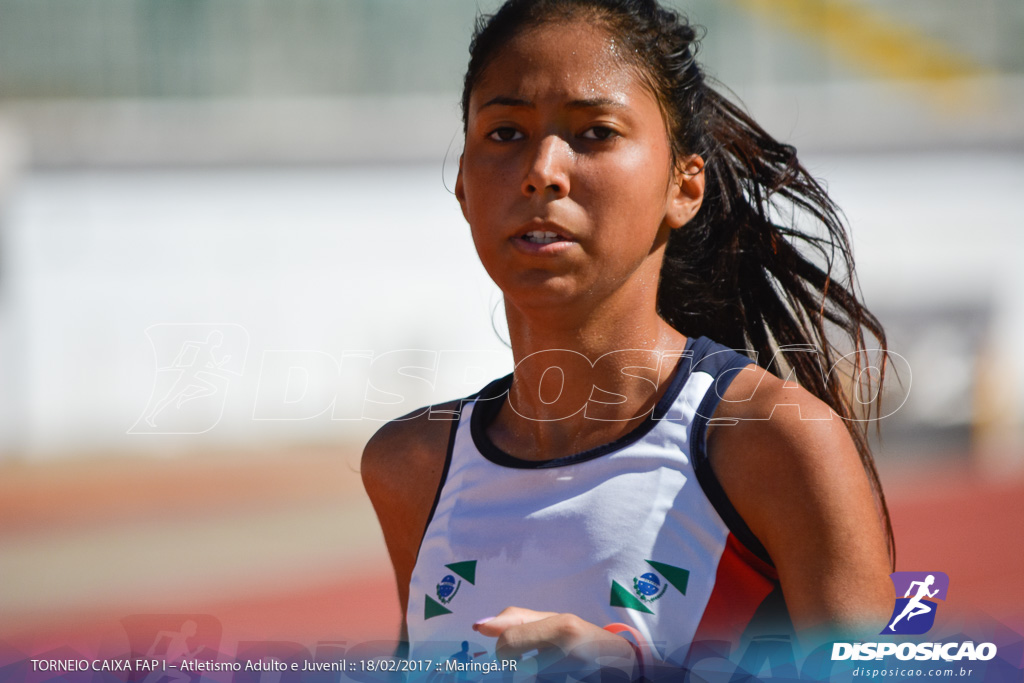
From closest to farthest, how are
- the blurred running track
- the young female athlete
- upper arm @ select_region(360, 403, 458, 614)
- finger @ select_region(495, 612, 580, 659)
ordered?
1. finger @ select_region(495, 612, 580, 659)
2. the young female athlete
3. upper arm @ select_region(360, 403, 458, 614)
4. the blurred running track

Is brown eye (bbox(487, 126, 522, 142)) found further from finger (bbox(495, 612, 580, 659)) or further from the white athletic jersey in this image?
finger (bbox(495, 612, 580, 659))

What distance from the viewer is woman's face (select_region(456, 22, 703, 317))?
5.29 feet

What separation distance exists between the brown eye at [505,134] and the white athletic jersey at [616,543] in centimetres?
46

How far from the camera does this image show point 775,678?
1.54 meters

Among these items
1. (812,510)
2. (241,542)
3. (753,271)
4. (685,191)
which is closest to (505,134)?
(685,191)

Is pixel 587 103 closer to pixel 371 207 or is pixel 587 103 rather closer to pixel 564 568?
pixel 564 568

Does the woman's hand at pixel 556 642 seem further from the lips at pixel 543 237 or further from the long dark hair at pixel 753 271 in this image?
the long dark hair at pixel 753 271

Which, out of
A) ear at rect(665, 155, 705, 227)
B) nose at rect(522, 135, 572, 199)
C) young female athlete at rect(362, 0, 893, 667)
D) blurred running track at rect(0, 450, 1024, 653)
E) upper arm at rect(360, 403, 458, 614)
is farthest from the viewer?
blurred running track at rect(0, 450, 1024, 653)

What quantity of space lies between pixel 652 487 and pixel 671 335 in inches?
12.7

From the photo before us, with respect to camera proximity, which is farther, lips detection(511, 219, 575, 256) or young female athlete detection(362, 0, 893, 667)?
lips detection(511, 219, 575, 256)

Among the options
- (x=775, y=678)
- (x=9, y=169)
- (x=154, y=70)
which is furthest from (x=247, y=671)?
(x=154, y=70)

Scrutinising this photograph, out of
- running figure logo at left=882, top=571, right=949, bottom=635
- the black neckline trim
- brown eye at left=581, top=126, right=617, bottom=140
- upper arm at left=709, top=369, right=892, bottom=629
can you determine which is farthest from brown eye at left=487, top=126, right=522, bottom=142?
running figure logo at left=882, top=571, right=949, bottom=635

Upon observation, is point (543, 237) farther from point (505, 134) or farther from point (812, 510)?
point (812, 510)

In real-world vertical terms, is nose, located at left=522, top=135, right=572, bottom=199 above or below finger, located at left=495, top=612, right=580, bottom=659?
above
